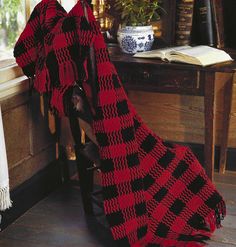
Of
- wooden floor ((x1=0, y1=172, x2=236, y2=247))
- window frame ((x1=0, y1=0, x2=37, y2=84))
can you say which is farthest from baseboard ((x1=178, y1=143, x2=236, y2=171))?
window frame ((x1=0, y1=0, x2=37, y2=84))

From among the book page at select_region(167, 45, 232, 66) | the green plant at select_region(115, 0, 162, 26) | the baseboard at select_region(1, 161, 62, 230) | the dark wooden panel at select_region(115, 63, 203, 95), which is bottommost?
the baseboard at select_region(1, 161, 62, 230)

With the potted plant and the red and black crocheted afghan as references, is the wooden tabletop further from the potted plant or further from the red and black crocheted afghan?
the red and black crocheted afghan

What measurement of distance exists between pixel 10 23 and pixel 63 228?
3.18 feet

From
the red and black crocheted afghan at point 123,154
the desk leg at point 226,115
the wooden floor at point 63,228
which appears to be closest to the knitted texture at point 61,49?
the red and black crocheted afghan at point 123,154

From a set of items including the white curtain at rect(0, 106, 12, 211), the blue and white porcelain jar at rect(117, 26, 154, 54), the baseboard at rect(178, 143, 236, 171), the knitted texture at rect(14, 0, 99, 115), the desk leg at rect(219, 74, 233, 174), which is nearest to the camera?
the knitted texture at rect(14, 0, 99, 115)

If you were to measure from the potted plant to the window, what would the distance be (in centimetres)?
47

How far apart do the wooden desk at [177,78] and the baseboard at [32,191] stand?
2.16 ft

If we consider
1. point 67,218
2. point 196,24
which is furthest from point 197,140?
point 67,218

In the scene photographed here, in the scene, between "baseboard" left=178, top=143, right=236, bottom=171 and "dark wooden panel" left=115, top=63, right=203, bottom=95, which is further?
"baseboard" left=178, top=143, right=236, bottom=171

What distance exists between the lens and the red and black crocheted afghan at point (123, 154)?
6.59ft

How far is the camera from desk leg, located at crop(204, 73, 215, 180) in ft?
7.96

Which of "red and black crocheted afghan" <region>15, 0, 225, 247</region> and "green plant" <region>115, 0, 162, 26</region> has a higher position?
"green plant" <region>115, 0, 162, 26</region>

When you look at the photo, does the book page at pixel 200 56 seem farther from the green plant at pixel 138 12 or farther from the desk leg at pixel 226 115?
the desk leg at pixel 226 115

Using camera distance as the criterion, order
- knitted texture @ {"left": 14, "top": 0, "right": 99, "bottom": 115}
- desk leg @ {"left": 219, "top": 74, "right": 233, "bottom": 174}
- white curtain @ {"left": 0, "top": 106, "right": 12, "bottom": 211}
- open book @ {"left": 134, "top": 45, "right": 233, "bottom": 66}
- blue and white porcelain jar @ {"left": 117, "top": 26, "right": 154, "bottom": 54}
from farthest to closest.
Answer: desk leg @ {"left": 219, "top": 74, "right": 233, "bottom": 174} → blue and white porcelain jar @ {"left": 117, "top": 26, "right": 154, "bottom": 54} → open book @ {"left": 134, "top": 45, "right": 233, "bottom": 66} → white curtain @ {"left": 0, "top": 106, "right": 12, "bottom": 211} → knitted texture @ {"left": 14, "top": 0, "right": 99, "bottom": 115}
